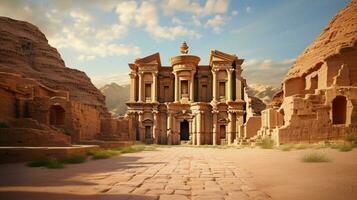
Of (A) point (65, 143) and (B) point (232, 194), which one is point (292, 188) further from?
(A) point (65, 143)

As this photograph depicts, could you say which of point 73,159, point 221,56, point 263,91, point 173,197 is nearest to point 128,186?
point 173,197

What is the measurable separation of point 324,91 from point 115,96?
7477 centimetres

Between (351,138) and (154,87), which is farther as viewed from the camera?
(154,87)

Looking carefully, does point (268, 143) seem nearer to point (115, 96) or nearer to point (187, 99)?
point (187, 99)

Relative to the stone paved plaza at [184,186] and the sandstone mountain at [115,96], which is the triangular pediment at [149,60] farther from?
the sandstone mountain at [115,96]

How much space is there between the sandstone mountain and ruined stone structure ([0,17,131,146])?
3762 cm

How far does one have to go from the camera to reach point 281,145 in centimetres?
2006

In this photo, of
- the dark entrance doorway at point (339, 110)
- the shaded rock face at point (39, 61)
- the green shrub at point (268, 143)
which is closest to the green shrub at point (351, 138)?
the dark entrance doorway at point (339, 110)

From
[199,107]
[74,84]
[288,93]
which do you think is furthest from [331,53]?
[74,84]

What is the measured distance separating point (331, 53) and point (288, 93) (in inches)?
237

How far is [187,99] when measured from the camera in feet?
132

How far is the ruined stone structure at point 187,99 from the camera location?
37844 mm

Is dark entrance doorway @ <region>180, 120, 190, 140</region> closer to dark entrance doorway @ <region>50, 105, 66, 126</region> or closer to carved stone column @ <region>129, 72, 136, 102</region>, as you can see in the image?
carved stone column @ <region>129, 72, 136, 102</region>

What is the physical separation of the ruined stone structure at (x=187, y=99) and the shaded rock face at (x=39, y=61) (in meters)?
6.79
